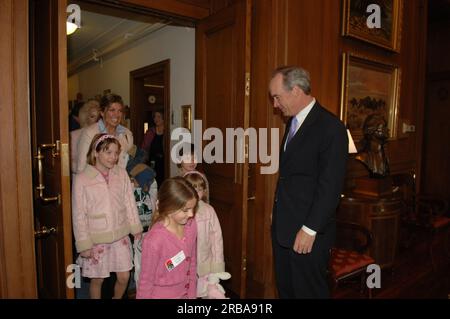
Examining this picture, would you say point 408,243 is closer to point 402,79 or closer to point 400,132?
point 400,132

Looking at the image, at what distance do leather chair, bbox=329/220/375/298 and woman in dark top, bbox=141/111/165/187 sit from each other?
3.01 meters

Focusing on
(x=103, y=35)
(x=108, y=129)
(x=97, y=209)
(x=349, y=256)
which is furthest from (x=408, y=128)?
(x=103, y=35)

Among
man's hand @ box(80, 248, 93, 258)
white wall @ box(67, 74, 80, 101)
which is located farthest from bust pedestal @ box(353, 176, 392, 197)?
white wall @ box(67, 74, 80, 101)

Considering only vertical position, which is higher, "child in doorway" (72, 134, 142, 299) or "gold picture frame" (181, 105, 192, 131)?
"gold picture frame" (181, 105, 192, 131)

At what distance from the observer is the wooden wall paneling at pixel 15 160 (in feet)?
5.70

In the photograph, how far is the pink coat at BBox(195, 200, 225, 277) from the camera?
2.33 metres

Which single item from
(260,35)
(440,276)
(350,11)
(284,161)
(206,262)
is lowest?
(440,276)

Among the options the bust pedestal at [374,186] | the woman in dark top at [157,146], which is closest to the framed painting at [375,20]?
the bust pedestal at [374,186]

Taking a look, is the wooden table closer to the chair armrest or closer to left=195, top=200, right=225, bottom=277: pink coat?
the chair armrest

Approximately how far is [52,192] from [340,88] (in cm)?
280

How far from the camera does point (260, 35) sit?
2867 mm

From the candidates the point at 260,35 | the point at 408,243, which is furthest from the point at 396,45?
the point at 408,243

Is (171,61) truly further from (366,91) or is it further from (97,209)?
(97,209)

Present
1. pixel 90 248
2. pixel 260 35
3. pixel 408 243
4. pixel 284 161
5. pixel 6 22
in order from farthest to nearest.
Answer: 1. pixel 408 243
2. pixel 260 35
3. pixel 90 248
4. pixel 284 161
5. pixel 6 22
